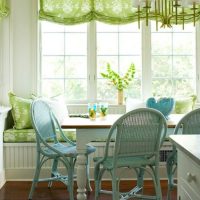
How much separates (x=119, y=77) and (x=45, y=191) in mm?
1682

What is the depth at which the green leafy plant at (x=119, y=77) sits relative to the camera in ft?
16.2

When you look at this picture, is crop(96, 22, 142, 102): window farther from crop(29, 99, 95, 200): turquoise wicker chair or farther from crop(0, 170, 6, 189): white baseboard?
crop(0, 170, 6, 189): white baseboard

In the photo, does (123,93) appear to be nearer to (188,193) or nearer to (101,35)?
(101,35)

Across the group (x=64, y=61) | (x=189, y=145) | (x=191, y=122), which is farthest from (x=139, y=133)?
(x=64, y=61)

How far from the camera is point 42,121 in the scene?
3.80 m

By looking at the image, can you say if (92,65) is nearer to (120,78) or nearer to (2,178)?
(120,78)

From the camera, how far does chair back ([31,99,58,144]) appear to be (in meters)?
3.65

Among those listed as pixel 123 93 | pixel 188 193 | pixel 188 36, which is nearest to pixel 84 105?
pixel 123 93

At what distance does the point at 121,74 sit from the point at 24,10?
1.41m

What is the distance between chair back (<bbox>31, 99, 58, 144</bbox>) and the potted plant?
122 cm

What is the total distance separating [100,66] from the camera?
5.07m

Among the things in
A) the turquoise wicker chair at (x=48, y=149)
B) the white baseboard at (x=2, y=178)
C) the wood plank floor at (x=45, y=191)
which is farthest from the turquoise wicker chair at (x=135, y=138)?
the white baseboard at (x=2, y=178)

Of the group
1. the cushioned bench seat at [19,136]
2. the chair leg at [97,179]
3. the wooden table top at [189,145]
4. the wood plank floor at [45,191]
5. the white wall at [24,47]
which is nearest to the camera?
the wooden table top at [189,145]

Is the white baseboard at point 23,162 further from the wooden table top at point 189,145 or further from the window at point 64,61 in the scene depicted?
the wooden table top at point 189,145
